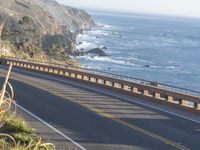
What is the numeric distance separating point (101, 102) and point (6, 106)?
17.2 meters

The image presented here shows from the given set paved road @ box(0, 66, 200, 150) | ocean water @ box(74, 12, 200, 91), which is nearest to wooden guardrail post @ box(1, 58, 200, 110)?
paved road @ box(0, 66, 200, 150)

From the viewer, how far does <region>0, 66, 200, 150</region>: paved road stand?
1530cm

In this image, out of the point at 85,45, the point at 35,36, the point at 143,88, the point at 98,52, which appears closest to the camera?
the point at 143,88

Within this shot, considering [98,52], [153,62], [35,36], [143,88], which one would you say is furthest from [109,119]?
[35,36]

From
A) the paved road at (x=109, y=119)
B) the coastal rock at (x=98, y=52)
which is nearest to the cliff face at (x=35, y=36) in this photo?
the coastal rock at (x=98, y=52)

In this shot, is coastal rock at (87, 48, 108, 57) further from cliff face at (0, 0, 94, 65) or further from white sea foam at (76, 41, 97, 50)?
white sea foam at (76, 41, 97, 50)

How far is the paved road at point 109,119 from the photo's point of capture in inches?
602

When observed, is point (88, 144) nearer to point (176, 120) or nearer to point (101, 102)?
point (176, 120)

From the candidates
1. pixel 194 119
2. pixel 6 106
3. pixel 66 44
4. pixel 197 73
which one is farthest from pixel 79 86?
pixel 66 44

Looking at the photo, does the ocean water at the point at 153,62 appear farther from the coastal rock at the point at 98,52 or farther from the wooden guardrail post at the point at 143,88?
the wooden guardrail post at the point at 143,88

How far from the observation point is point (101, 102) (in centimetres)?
2348

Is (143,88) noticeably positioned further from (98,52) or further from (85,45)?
(85,45)

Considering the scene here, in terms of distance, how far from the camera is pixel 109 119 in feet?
62.2

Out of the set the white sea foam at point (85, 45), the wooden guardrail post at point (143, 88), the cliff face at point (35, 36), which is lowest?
the white sea foam at point (85, 45)
